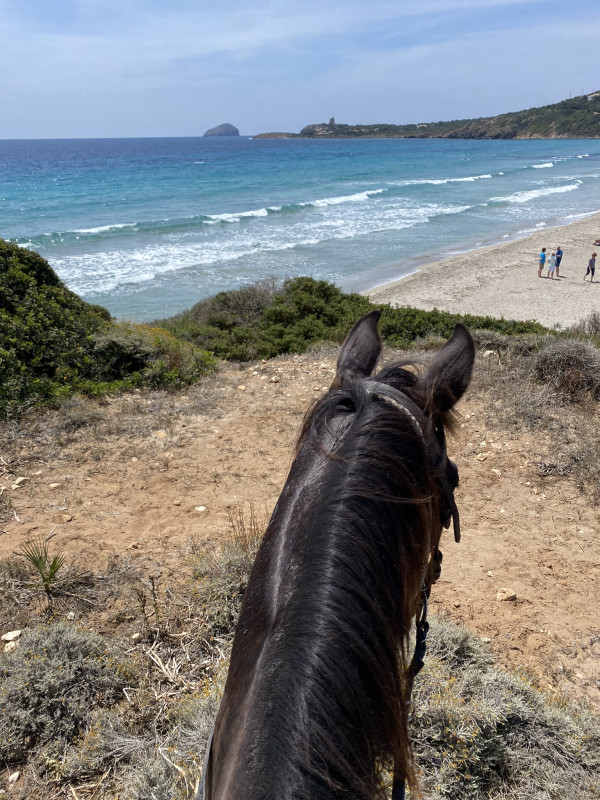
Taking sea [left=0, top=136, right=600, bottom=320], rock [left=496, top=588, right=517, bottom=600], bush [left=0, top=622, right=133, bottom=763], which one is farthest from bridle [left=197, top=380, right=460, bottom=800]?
sea [left=0, top=136, right=600, bottom=320]

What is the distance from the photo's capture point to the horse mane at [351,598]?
0.90 m

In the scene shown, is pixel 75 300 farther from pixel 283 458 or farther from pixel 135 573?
pixel 135 573

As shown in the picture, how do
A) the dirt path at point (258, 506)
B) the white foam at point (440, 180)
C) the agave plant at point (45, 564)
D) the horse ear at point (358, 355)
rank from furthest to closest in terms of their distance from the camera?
the white foam at point (440, 180) < the dirt path at point (258, 506) < the agave plant at point (45, 564) < the horse ear at point (358, 355)

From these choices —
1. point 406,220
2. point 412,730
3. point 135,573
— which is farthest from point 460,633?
point 406,220

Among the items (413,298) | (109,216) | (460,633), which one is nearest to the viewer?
(460,633)

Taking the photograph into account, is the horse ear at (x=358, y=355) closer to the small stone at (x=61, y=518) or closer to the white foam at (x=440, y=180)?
the small stone at (x=61, y=518)

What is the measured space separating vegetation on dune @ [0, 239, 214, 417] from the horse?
5384 millimetres

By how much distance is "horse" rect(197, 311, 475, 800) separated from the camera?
899 mm

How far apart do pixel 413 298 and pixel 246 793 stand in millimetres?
14442

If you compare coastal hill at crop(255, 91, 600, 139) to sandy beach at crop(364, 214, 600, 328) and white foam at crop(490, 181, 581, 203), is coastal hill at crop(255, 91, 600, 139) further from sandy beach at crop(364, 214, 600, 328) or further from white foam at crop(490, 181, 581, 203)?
sandy beach at crop(364, 214, 600, 328)

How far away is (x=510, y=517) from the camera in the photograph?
15.2 ft

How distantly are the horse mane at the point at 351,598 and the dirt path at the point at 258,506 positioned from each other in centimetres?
267

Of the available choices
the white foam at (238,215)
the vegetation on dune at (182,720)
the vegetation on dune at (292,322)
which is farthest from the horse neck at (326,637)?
the white foam at (238,215)

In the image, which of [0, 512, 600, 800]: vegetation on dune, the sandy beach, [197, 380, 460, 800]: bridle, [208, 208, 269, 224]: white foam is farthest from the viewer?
[208, 208, 269, 224]: white foam
